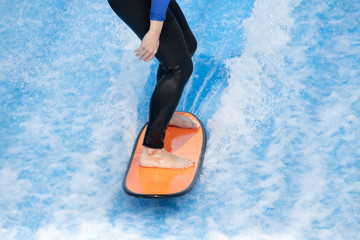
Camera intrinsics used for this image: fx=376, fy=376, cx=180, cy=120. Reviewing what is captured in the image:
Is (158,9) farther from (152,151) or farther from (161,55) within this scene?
(152,151)

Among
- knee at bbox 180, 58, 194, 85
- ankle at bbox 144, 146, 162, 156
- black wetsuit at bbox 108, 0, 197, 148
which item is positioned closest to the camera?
black wetsuit at bbox 108, 0, 197, 148

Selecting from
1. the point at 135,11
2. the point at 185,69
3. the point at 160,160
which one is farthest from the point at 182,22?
the point at 160,160

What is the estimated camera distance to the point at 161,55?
5.17ft

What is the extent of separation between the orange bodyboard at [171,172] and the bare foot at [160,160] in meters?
0.02

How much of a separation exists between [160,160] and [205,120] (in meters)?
0.50

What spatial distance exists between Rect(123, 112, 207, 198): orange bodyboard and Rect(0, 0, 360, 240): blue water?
91mm

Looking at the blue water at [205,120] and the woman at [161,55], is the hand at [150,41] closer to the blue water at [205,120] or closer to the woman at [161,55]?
the woman at [161,55]

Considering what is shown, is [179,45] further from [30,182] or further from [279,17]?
[279,17]

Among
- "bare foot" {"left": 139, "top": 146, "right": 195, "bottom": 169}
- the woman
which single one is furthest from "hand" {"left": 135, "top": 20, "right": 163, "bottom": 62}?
"bare foot" {"left": 139, "top": 146, "right": 195, "bottom": 169}

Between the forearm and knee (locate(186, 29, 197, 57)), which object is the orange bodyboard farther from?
the forearm

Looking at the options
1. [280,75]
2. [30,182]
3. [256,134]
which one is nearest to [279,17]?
[280,75]

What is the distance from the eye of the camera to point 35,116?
230 centimetres

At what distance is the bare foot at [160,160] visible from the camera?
5.96 ft

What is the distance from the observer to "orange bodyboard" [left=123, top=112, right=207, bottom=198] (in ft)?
5.61
